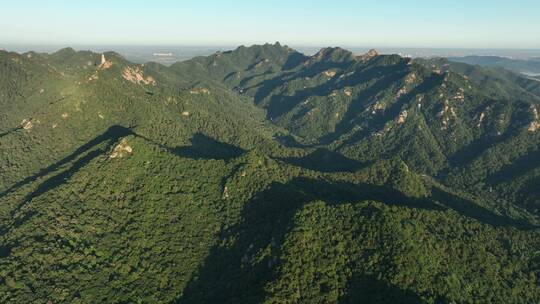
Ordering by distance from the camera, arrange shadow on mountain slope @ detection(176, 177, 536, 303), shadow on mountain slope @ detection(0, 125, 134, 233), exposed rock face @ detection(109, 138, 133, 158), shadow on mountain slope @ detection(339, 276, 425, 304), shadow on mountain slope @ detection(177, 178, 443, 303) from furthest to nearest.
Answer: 1. exposed rock face @ detection(109, 138, 133, 158)
2. shadow on mountain slope @ detection(0, 125, 134, 233)
3. shadow on mountain slope @ detection(177, 178, 443, 303)
4. shadow on mountain slope @ detection(176, 177, 536, 303)
5. shadow on mountain slope @ detection(339, 276, 425, 304)

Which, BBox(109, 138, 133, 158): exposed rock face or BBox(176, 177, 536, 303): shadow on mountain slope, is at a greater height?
BBox(109, 138, 133, 158): exposed rock face

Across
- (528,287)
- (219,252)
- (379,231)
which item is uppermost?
(379,231)

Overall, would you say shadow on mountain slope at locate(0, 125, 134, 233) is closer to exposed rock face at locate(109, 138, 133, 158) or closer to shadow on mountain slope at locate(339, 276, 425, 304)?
exposed rock face at locate(109, 138, 133, 158)

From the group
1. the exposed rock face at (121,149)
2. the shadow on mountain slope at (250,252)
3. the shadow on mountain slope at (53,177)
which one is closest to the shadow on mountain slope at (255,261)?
the shadow on mountain slope at (250,252)

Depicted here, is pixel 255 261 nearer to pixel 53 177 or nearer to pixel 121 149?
pixel 121 149

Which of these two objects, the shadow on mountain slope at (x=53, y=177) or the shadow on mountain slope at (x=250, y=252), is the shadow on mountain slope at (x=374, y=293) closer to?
the shadow on mountain slope at (x=250, y=252)

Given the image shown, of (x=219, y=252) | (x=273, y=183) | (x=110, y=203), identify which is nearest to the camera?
(x=219, y=252)

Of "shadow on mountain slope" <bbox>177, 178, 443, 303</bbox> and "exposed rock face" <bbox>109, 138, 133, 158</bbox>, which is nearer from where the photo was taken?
"shadow on mountain slope" <bbox>177, 178, 443, 303</bbox>

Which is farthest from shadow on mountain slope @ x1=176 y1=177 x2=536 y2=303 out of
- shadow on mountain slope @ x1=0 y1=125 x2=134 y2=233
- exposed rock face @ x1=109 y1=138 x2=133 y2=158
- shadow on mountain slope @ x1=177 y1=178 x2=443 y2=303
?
shadow on mountain slope @ x1=0 y1=125 x2=134 y2=233

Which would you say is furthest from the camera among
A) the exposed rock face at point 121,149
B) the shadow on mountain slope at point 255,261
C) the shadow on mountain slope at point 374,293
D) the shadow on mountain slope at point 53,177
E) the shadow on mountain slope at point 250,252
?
the exposed rock face at point 121,149

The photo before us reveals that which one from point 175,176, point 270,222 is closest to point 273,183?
point 270,222

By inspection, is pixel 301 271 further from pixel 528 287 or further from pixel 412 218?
pixel 528 287
